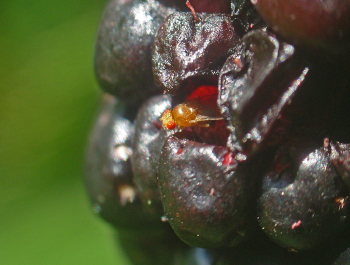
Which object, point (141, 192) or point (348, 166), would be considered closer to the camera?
point (348, 166)

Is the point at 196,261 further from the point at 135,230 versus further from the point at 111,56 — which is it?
the point at 111,56

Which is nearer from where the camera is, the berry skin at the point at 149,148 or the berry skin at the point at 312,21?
the berry skin at the point at 312,21

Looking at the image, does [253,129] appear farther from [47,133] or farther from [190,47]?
[47,133]

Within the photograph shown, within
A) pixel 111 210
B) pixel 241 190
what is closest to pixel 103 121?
pixel 111 210

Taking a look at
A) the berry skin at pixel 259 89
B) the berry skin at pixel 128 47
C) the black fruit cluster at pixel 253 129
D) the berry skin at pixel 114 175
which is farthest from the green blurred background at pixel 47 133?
the berry skin at pixel 259 89

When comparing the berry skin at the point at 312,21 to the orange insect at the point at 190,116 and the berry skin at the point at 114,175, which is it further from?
the berry skin at the point at 114,175

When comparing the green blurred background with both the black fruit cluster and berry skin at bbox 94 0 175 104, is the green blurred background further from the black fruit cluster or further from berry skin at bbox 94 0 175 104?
the black fruit cluster
